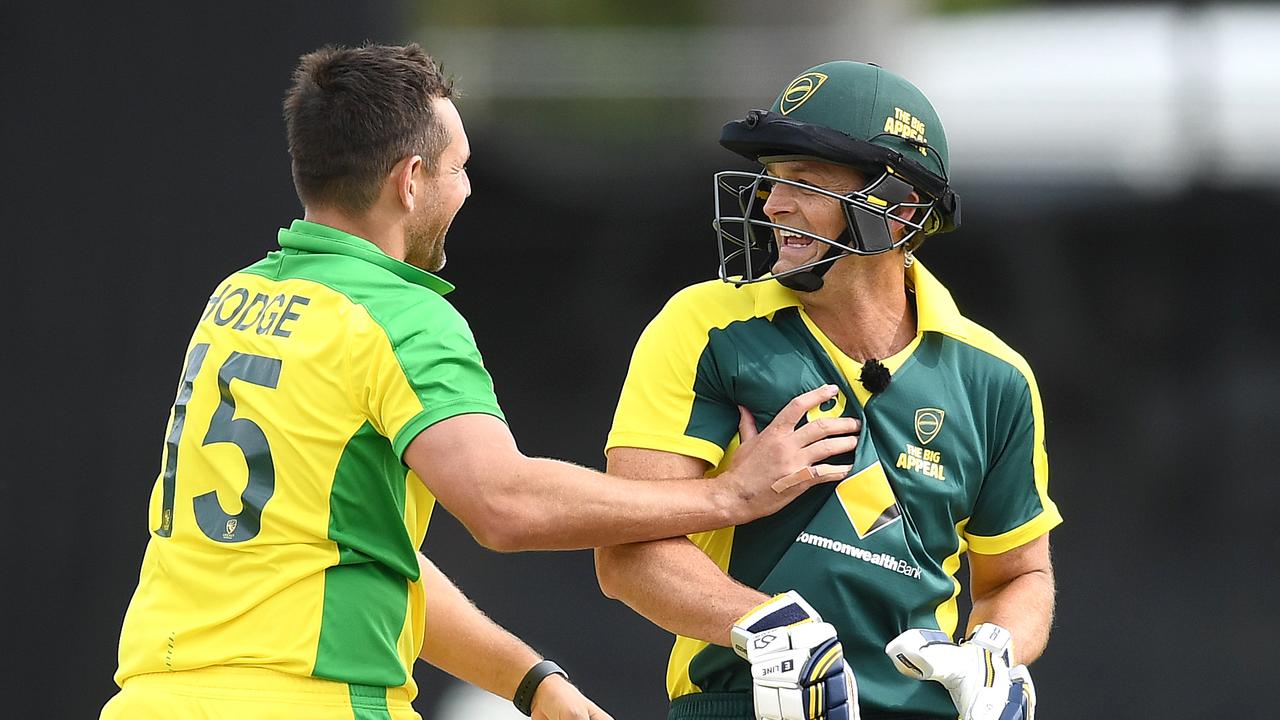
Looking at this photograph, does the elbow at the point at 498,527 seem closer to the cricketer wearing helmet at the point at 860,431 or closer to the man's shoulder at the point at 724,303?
the cricketer wearing helmet at the point at 860,431

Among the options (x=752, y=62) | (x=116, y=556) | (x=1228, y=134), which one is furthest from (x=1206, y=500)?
(x=116, y=556)

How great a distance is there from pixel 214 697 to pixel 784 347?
1.09m

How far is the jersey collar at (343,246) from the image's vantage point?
2617 millimetres

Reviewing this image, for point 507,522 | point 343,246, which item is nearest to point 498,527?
point 507,522

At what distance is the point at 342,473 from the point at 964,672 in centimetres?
103

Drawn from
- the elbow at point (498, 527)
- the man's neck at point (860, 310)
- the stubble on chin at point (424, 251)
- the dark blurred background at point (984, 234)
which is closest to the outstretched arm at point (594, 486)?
the elbow at point (498, 527)

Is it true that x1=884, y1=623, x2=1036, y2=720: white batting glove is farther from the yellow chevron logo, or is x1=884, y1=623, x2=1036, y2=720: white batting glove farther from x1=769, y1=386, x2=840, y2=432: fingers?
x1=769, y1=386, x2=840, y2=432: fingers

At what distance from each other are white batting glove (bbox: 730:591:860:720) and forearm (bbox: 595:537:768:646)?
64 mm

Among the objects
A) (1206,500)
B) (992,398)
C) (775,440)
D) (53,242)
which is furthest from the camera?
(1206,500)

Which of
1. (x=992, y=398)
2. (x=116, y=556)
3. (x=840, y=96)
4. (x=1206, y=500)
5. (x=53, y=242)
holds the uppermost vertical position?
(x=840, y=96)

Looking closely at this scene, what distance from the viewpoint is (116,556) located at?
5141 millimetres

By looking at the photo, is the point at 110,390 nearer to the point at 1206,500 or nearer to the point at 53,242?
the point at 53,242

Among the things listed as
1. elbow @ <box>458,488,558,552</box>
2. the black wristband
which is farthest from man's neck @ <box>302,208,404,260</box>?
the black wristband

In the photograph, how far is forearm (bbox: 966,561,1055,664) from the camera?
2.76 meters
